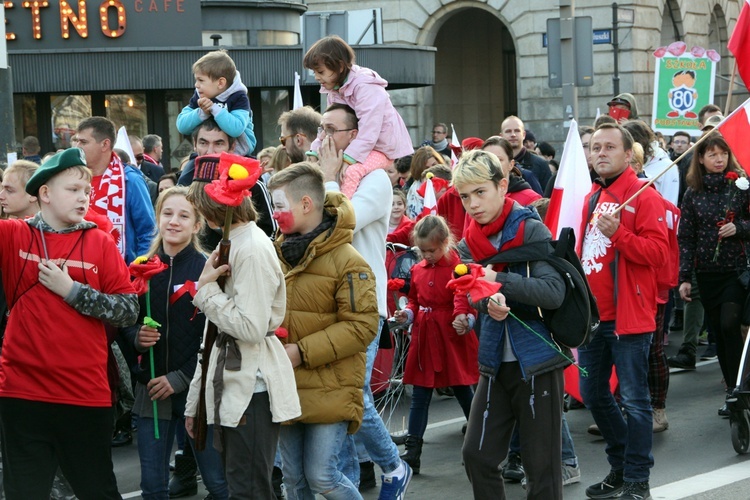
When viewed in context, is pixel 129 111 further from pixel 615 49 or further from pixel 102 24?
pixel 615 49

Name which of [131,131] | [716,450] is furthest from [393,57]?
[716,450]

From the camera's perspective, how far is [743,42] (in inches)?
314

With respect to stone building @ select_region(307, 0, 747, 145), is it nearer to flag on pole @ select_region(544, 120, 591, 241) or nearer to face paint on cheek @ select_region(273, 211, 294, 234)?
flag on pole @ select_region(544, 120, 591, 241)

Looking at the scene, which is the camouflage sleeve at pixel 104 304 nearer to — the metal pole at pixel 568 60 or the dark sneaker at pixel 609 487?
the dark sneaker at pixel 609 487

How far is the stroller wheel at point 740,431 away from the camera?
26.4 feet

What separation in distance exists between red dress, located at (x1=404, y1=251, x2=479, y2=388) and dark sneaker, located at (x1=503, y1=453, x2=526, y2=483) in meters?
0.67

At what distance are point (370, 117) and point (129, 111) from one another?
11.9 meters

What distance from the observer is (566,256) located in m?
5.82

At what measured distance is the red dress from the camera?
320 inches

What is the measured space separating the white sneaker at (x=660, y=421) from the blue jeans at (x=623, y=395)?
159cm

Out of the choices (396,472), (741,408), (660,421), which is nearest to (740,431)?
(741,408)

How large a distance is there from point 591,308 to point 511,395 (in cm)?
56

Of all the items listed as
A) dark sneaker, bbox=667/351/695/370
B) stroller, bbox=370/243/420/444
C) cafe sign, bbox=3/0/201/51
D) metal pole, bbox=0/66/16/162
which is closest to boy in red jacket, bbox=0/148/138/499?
stroller, bbox=370/243/420/444

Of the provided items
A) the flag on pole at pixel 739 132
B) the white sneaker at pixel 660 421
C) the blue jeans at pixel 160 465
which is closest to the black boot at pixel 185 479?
the blue jeans at pixel 160 465
